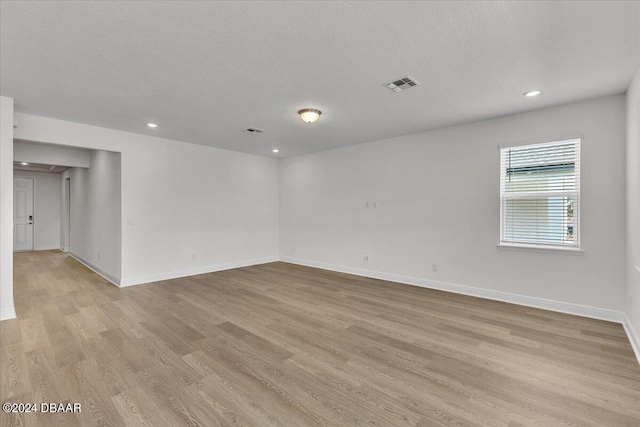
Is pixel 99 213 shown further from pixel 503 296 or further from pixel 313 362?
pixel 503 296

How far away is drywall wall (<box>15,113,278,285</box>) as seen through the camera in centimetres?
481

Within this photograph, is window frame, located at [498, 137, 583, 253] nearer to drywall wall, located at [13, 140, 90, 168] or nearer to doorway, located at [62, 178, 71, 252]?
drywall wall, located at [13, 140, 90, 168]

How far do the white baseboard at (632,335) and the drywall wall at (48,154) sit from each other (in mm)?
8765

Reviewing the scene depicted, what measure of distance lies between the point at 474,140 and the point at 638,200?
6.73 ft

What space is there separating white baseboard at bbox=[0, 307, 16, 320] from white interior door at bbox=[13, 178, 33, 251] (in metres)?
7.50

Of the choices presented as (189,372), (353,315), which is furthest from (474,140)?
(189,372)

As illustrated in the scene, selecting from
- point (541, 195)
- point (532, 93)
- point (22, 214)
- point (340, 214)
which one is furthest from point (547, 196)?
point (22, 214)

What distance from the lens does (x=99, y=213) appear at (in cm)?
585

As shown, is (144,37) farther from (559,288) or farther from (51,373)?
(559,288)

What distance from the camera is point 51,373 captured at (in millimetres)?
2260

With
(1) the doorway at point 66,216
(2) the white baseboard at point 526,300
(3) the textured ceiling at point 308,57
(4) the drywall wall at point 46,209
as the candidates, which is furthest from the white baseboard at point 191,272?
(4) the drywall wall at point 46,209

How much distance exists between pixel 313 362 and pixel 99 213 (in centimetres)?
573

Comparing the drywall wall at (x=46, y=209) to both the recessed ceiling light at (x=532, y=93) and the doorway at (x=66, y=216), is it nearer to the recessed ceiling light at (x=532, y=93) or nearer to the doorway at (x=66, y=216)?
the doorway at (x=66, y=216)

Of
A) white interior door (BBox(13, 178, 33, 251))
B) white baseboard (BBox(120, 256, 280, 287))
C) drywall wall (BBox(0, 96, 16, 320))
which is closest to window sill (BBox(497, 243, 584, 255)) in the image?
white baseboard (BBox(120, 256, 280, 287))
